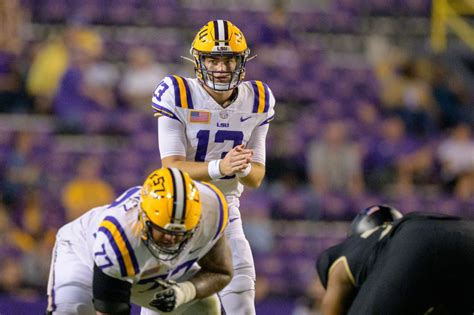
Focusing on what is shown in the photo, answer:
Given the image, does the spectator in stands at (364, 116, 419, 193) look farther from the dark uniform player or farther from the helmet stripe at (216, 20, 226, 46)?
the dark uniform player

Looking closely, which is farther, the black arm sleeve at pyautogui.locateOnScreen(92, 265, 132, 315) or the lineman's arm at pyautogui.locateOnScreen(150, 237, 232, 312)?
the lineman's arm at pyautogui.locateOnScreen(150, 237, 232, 312)

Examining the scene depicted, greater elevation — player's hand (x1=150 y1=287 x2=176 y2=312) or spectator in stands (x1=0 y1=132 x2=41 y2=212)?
player's hand (x1=150 y1=287 x2=176 y2=312)

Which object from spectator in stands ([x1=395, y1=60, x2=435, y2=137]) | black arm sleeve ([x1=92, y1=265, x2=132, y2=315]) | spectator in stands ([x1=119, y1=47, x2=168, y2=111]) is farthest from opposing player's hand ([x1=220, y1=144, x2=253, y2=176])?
spectator in stands ([x1=395, y1=60, x2=435, y2=137])

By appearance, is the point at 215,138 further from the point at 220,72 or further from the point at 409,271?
the point at 409,271

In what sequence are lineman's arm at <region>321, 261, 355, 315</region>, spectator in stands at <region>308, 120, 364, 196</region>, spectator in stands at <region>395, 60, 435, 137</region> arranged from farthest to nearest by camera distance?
1. spectator in stands at <region>395, 60, 435, 137</region>
2. spectator in stands at <region>308, 120, 364, 196</region>
3. lineman's arm at <region>321, 261, 355, 315</region>

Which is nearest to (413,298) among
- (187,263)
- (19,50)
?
(187,263)

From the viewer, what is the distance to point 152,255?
5012mm

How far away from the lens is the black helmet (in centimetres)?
611

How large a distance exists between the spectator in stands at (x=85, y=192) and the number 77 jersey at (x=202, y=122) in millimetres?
4282

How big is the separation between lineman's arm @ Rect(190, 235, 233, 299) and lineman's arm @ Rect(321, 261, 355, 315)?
1.80ft

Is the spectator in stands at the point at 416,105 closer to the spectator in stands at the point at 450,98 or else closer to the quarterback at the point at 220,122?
the spectator in stands at the point at 450,98

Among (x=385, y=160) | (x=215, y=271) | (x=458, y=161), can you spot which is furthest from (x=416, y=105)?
(x=215, y=271)

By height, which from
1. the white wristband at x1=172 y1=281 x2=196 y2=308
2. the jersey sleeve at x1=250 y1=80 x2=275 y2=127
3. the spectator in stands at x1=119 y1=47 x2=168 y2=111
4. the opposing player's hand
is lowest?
the white wristband at x1=172 y1=281 x2=196 y2=308

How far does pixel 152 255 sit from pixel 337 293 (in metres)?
1.05
